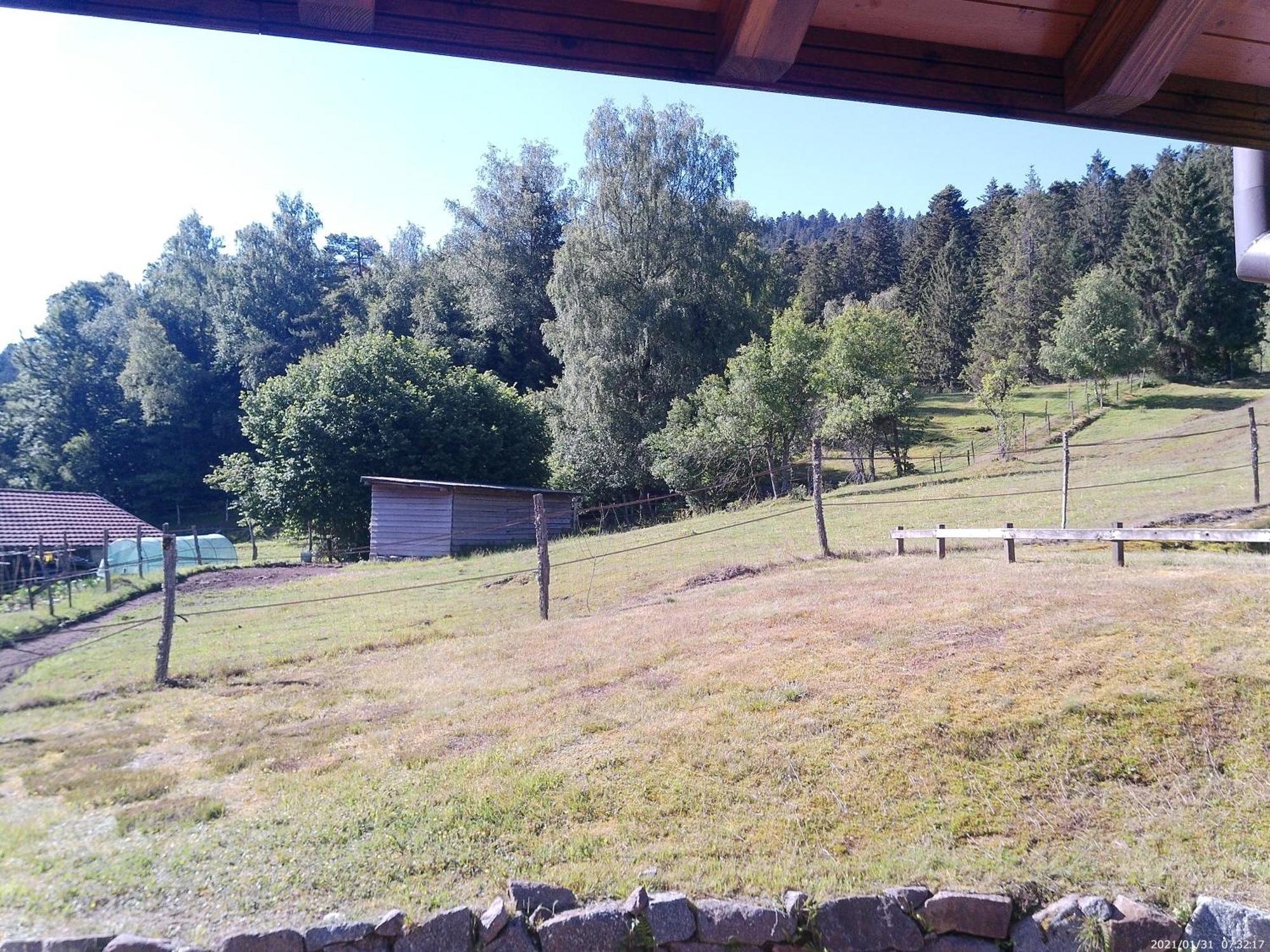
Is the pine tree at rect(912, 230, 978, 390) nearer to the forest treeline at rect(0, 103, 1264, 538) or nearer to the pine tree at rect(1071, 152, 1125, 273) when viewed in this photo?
the forest treeline at rect(0, 103, 1264, 538)

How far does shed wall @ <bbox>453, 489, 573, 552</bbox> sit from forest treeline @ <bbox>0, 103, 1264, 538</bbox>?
5.35 metres

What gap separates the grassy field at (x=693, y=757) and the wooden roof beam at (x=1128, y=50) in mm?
3740

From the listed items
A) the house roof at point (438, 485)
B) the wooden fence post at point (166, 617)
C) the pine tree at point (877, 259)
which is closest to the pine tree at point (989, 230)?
the pine tree at point (877, 259)

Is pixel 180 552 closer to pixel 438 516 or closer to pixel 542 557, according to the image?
pixel 438 516

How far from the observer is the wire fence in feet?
38.7

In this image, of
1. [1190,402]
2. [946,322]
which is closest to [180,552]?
[1190,402]

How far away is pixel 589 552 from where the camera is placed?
20.8 metres

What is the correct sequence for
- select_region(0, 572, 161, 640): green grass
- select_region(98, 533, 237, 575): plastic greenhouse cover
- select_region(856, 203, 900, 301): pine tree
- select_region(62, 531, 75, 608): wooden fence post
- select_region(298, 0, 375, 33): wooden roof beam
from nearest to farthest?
select_region(298, 0, 375, 33): wooden roof beam < select_region(0, 572, 161, 640): green grass < select_region(62, 531, 75, 608): wooden fence post < select_region(98, 533, 237, 575): plastic greenhouse cover < select_region(856, 203, 900, 301): pine tree

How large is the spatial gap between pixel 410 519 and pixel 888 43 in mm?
26632

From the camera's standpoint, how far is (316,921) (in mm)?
4102

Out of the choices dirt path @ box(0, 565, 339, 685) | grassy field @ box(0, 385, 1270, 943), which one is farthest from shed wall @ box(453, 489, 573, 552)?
grassy field @ box(0, 385, 1270, 943)

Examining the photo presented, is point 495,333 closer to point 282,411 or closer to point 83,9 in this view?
point 282,411

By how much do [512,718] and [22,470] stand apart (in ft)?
209

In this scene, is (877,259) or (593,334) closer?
(593,334)
